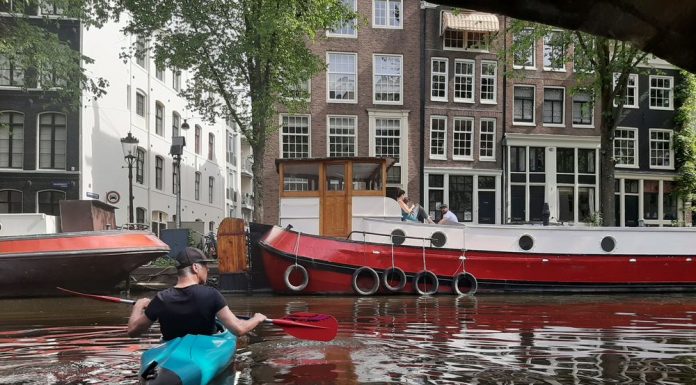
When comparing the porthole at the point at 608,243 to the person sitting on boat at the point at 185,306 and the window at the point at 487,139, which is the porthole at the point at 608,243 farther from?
the window at the point at 487,139

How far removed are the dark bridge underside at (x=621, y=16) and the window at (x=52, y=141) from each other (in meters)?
24.9

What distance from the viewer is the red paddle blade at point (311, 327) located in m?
7.52

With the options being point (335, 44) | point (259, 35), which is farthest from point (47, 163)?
point (335, 44)

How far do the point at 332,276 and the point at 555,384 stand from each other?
31.8 feet

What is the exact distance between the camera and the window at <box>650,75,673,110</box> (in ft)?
109

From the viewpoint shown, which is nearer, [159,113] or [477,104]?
[477,104]

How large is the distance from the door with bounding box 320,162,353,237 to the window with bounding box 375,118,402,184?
1304 cm

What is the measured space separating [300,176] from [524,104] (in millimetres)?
17708

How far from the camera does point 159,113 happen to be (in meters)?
32.9

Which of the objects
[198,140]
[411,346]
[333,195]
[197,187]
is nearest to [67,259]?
[333,195]

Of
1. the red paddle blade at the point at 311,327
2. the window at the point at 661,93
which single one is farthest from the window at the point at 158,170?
the red paddle blade at the point at 311,327

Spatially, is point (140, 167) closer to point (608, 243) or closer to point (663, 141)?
point (608, 243)

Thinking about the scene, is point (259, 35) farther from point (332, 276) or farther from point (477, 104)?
point (477, 104)

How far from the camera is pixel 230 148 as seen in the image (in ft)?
157
